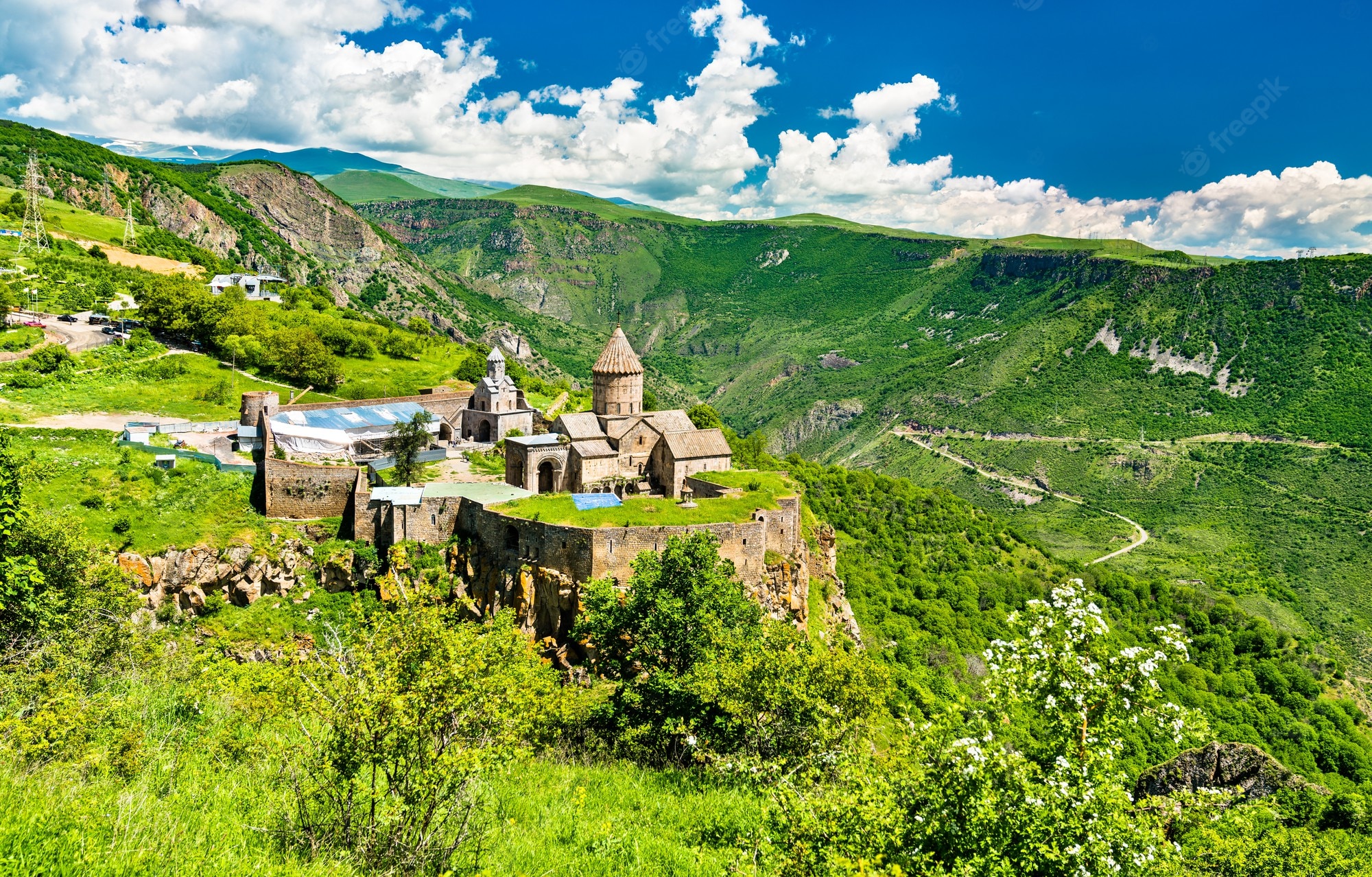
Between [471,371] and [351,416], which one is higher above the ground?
[471,371]

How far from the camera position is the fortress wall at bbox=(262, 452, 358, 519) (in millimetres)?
37594

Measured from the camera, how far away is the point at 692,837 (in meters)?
11.5

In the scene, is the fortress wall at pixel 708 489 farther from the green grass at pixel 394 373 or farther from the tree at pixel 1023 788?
the green grass at pixel 394 373

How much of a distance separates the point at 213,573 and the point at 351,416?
18858mm

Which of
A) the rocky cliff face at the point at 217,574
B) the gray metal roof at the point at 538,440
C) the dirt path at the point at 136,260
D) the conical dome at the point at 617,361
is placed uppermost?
the dirt path at the point at 136,260

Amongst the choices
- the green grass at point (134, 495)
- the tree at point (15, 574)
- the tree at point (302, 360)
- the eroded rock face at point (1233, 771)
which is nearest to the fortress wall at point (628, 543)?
the tree at point (15, 574)

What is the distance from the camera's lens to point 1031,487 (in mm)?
115125

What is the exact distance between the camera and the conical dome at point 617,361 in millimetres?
40656

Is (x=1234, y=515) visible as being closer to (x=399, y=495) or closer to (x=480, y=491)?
(x=480, y=491)

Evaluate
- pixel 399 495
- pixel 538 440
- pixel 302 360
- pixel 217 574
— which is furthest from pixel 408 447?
pixel 302 360

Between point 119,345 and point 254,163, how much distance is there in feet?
387

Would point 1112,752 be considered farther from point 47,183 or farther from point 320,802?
point 47,183

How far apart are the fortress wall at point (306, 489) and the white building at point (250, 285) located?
44165 mm

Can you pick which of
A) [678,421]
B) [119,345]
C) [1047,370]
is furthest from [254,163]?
[1047,370]
